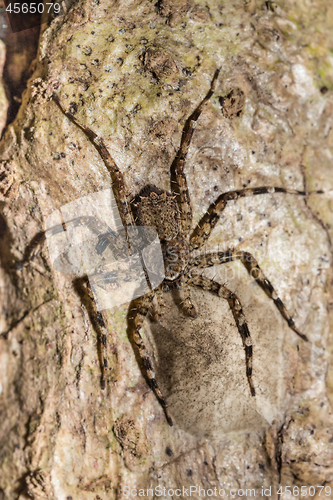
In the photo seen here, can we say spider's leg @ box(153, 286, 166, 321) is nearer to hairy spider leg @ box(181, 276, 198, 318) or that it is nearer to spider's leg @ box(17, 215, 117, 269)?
hairy spider leg @ box(181, 276, 198, 318)

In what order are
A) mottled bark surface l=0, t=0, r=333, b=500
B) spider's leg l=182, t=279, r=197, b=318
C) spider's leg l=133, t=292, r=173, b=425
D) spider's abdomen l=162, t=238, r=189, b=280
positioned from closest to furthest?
mottled bark surface l=0, t=0, r=333, b=500 → spider's leg l=133, t=292, r=173, b=425 → spider's leg l=182, t=279, r=197, b=318 → spider's abdomen l=162, t=238, r=189, b=280

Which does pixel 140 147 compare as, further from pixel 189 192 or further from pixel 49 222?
pixel 49 222

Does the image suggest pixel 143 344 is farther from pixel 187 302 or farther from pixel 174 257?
pixel 174 257

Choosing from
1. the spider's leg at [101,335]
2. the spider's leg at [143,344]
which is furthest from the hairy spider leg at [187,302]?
the spider's leg at [101,335]

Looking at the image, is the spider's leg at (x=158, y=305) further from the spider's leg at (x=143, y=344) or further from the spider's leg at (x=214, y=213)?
the spider's leg at (x=214, y=213)

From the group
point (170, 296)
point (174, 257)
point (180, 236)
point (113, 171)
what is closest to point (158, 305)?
point (170, 296)

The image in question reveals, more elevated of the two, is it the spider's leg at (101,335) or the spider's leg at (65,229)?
the spider's leg at (65,229)

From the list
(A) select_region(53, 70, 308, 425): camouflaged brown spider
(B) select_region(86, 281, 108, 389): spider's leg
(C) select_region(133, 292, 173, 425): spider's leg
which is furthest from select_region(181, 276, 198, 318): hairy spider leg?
(B) select_region(86, 281, 108, 389): spider's leg
